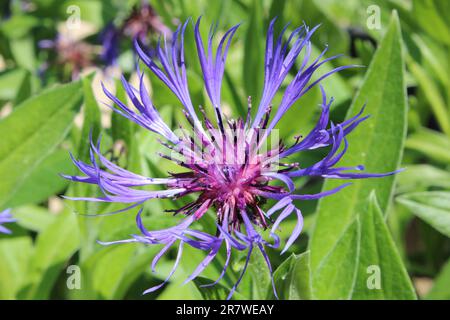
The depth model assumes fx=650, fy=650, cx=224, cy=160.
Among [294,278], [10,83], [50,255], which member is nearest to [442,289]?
[294,278]

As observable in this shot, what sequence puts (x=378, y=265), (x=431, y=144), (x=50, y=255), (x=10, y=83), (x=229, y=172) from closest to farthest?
1. (x=229, y=172)
2. (x=378, y=265)
3. (x=50, y=255)
4. (x=431, y=144)
5. (x=10, y=83)

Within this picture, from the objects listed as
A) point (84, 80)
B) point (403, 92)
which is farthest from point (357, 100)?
point (84, 80)

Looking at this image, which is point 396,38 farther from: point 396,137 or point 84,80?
point 84,80

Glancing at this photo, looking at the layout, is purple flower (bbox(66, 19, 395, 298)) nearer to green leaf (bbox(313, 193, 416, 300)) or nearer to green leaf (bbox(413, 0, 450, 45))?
green leaf (bbox(313, 193, 416, 300))

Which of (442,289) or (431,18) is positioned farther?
(431,18)

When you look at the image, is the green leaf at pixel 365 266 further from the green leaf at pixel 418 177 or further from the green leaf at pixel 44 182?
the green leaf at pixel 44 182

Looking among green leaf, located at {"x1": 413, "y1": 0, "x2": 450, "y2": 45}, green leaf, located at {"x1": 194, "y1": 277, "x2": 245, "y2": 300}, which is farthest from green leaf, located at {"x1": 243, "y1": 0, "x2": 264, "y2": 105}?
green leaf, located at {"x1": 194, "y1": 277, "x2": 245, "y2": 300}

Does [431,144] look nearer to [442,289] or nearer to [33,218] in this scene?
[442,289]
